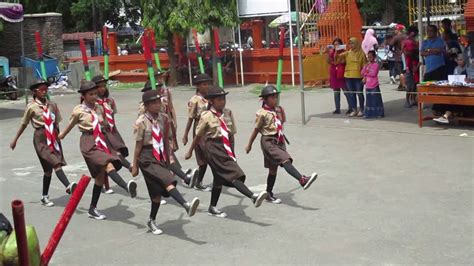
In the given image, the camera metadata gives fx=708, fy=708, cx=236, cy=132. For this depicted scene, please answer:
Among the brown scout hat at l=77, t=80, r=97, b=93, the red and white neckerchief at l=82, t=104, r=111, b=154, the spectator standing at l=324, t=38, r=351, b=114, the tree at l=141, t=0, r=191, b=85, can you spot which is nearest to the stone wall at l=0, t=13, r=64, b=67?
the tree at l=141, t=0, r=191, b=85

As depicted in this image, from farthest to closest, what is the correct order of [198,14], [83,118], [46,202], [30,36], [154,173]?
[30,36] → [198,14] → [46,202] → [83,118] → [154,173]

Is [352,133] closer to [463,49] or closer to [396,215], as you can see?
[463,49]

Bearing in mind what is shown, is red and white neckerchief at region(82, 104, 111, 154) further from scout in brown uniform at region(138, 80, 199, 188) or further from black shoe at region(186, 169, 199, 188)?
black shoe at region(186, 169, 199, 188)

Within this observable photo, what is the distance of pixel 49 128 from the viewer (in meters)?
8.65

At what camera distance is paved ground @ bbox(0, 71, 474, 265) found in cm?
638

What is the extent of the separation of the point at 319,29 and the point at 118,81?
980 centimetres

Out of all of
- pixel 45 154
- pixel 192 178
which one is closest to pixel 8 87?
pixel 45 154

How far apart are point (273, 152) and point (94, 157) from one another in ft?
6.65

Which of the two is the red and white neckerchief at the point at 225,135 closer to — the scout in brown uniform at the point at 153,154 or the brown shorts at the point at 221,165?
the brown shorts at the point at 221,165

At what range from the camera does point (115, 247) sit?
6.86 metres

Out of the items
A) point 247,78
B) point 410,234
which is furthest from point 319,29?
point 410,234

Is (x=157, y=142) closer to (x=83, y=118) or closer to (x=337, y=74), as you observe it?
(x=83, y=118)

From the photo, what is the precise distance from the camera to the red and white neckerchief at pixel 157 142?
7281 millimetres

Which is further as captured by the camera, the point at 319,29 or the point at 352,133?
the point at 319,29
